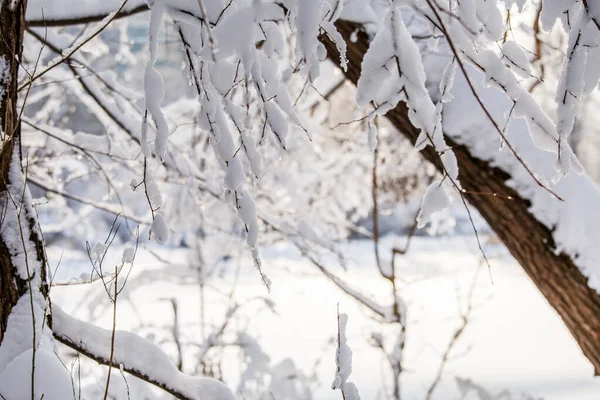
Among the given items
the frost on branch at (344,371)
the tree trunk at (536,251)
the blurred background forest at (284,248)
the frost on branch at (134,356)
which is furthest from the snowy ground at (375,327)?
the frost on branch at (344,371)

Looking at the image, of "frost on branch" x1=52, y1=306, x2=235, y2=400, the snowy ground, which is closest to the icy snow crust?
"frost on branch" x1=52, y1=306, x2=235, y2=400

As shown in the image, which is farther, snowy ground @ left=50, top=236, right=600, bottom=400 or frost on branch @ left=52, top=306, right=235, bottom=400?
snowy ground @ left=50, top=236, right=600, bottom=400

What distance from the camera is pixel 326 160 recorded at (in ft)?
19.9

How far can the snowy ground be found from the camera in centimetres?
520

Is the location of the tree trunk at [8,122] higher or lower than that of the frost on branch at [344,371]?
higher

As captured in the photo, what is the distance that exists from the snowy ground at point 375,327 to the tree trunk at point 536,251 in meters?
1.77

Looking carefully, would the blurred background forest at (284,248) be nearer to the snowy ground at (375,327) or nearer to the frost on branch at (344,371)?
the snowy ground at (375,327)

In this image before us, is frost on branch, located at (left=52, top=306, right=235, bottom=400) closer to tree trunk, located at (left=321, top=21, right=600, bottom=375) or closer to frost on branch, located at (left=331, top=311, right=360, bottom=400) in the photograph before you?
frost on branch, located at (left=331, top=311, right=360, bottom=400)

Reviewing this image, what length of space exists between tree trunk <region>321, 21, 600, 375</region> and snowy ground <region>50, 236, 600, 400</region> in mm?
1770

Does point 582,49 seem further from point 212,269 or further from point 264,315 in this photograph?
point 264,315

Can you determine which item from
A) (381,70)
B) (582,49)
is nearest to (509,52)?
(582,49)

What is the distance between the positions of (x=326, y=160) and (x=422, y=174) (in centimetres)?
238

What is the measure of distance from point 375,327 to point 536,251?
466cm

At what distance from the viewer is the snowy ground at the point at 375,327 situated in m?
5.20
